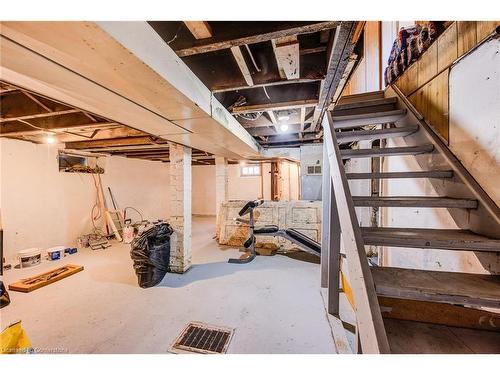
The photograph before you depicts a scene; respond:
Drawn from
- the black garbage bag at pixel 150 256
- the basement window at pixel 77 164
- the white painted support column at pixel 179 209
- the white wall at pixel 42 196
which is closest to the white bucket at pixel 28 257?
the white wall at pixel 42 196

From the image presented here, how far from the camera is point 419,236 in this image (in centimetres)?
102

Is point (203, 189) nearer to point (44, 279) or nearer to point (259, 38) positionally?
point (44, 279)

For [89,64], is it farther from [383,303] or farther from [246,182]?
[246,182]

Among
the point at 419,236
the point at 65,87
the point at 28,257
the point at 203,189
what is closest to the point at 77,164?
the point at 28,257

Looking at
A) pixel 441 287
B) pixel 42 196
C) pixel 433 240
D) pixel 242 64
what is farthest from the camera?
pixel 42 196

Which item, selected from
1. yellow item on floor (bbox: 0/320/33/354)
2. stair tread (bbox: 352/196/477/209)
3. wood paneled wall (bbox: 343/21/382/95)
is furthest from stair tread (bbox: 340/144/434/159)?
yellow item on floor (bbox: 0/320/33/354)

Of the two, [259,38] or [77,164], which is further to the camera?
[77,164]

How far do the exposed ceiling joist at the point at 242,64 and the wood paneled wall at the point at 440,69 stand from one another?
56.1 inches

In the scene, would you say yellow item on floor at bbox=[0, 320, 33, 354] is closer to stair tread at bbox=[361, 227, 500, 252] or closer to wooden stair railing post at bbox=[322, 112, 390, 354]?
wooden stair railing post at bbox=[322, 112, 390, 354]

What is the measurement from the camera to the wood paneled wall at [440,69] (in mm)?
1226

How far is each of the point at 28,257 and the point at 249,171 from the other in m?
6.97

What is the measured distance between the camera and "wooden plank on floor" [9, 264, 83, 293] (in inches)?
105
